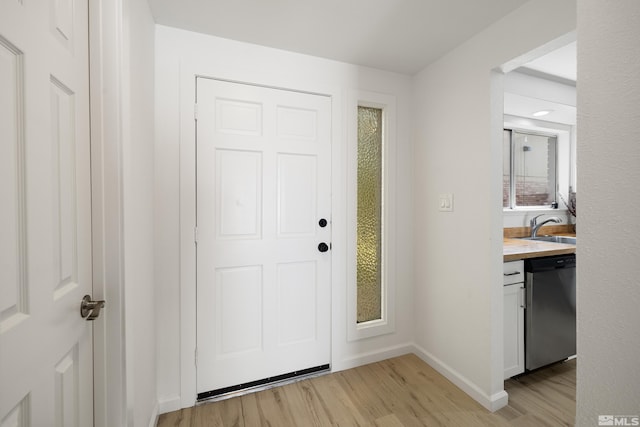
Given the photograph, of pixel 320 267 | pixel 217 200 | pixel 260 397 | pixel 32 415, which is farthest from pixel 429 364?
pixel 32 415

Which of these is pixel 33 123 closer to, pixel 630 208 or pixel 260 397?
pixel 630 208

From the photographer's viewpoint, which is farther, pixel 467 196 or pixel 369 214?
pixel 369 214

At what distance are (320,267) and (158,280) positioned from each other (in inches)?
41.1

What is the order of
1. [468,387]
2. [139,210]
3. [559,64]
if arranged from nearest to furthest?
A: [139,210]
[468,387]
[559,64]

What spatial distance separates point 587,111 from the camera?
63 cm

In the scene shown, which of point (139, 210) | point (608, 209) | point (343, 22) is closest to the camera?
point (608, 209)

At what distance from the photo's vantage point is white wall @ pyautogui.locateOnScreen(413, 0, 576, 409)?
1558 mm

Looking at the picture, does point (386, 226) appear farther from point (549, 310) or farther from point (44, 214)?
point (44, 214)

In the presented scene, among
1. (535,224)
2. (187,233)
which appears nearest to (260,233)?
(187,233)

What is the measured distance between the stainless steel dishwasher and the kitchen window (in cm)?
77

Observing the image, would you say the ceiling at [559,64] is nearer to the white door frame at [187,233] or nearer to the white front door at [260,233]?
the white front door at [260,233]

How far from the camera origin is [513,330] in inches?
69.5

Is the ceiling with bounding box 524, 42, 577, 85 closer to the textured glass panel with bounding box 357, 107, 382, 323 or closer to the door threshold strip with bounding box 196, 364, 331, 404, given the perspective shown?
→ the textured glass panel with bounding box 357, 107, 382, 323

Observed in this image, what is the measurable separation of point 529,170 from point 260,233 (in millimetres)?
2738
